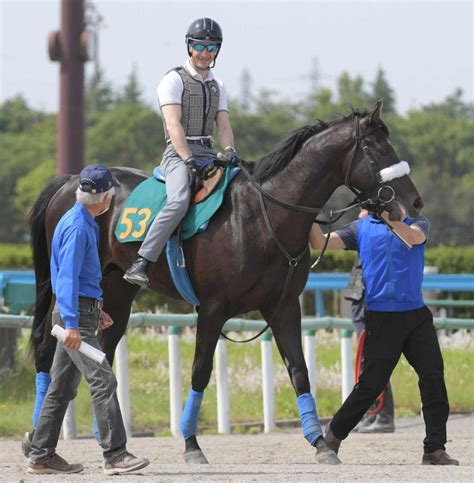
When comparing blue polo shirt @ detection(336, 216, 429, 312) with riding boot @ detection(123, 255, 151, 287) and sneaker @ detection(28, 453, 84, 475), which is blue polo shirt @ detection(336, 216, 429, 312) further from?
sneaker @ detection(28, 453, 84, 475)

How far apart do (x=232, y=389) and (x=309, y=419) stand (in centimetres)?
519

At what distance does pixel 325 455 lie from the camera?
8.88 meters

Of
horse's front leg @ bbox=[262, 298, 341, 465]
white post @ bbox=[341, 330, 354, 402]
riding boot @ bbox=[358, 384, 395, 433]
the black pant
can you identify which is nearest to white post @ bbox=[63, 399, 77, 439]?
riding boot @ bbox=[358, 384, 395, 433]

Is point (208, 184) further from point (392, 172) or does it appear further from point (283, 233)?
point (392, 172)

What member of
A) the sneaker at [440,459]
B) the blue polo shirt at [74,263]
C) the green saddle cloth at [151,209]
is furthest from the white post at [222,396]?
the blue polo shirt at [74,263]

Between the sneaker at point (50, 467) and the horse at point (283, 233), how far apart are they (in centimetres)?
114

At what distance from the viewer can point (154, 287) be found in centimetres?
984

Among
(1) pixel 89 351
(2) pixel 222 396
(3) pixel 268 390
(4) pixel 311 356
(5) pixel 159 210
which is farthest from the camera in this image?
(4) pixel 311 356

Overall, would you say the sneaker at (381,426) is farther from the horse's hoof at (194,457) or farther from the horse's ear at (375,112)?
the horse's ear at (375,112)

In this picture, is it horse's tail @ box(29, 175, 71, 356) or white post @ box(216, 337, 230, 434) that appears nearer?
horse's tail @ box(29, 175, 71, 356)

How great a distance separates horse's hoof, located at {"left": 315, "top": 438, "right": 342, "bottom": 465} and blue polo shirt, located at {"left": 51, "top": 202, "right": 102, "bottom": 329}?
1.83 meters

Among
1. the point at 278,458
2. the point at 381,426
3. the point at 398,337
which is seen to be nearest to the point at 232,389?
the point at 381,426

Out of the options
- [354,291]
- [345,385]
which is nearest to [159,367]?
[345,385]

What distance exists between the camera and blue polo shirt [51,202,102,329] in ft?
25.7
